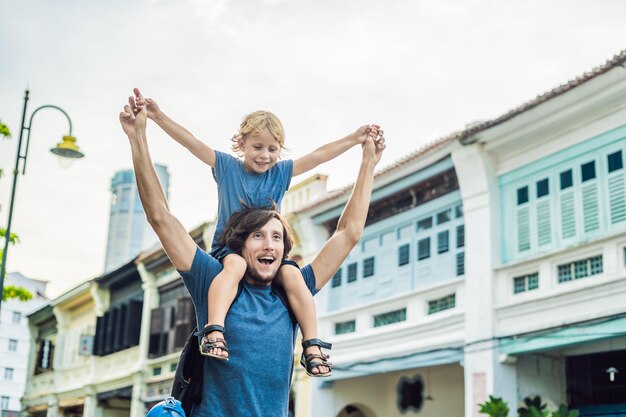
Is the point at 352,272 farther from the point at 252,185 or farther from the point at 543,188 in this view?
the point at 252,185

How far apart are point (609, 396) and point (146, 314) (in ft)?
48.4

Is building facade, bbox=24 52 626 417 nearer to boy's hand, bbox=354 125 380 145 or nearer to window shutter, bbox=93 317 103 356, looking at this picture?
boy's hand, bbox=354 125 380 145

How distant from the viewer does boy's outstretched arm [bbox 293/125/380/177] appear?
13.2 ft

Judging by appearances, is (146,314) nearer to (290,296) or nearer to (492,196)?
(492,196)

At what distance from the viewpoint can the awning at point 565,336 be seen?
1273cm

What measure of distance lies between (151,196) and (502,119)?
1161 cm

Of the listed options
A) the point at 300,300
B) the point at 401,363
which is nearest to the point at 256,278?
the point at 300,300

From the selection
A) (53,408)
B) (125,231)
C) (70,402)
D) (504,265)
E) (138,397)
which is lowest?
(138,397)

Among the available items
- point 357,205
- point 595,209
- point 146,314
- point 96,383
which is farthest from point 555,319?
point 96,383

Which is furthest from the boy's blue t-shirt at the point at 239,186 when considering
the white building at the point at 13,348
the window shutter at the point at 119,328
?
the white building at the point at 13,348

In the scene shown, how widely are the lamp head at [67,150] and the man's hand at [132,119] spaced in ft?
33.9

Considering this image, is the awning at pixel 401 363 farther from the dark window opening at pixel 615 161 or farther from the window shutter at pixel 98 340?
the window shutter at pixel 98 340

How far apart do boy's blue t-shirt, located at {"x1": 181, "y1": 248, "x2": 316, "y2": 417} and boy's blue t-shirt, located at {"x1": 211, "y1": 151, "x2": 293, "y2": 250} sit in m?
0.34

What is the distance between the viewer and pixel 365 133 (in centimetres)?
403
